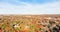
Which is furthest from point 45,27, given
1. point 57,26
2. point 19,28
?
point 19,28

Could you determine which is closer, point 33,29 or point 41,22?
point 33,29

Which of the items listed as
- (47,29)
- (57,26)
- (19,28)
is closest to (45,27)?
(47,29)

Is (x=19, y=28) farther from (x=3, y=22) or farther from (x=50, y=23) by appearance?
(x=50, y=23)

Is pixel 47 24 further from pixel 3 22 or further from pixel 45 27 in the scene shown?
pixel 3 22

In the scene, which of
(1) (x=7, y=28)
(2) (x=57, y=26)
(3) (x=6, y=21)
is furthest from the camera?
(2) (x=57, y=26)

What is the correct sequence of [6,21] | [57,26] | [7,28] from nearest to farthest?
1. [7,28]
2. [6,21]
3. [57,26]

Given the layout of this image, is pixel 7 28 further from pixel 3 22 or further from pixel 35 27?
pixel 35 27

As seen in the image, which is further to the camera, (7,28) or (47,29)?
(47,29)
